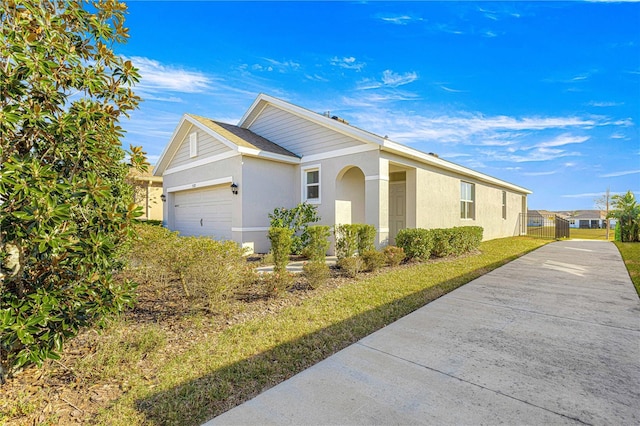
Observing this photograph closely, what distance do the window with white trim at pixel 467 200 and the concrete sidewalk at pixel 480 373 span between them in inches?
392

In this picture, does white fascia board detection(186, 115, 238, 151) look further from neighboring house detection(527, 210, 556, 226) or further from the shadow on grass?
neighboring house detection(527, 210, 556, 226)

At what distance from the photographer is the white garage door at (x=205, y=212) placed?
1167 cm

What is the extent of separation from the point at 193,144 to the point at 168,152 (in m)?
2.30

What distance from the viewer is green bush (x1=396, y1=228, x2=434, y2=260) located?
9.07 metres

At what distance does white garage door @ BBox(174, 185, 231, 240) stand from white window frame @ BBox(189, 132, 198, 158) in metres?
1.56

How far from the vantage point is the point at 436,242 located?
390 inches

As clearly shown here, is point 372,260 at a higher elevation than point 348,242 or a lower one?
lower

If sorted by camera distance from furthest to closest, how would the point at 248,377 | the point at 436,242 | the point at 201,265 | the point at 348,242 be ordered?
1. the point at 436,242
2. the point at 348,242
3. the point at 201,265
4. the point at 248,377

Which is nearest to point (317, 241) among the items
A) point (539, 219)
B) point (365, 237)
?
point (365, 237)

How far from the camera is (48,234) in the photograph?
238cm

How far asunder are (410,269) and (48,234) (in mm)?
7500

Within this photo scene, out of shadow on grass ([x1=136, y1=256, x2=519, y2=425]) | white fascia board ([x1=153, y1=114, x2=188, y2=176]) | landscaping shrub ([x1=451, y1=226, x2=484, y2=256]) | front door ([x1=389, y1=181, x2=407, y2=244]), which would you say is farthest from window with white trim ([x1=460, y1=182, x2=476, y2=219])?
white fascia board ([x1=153, y1=114, x2=188, y2=176])

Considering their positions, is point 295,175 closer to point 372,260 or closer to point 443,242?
point 372,260

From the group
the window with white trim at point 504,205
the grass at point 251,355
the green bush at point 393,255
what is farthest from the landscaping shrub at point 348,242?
the window with white trim at point 504,205
